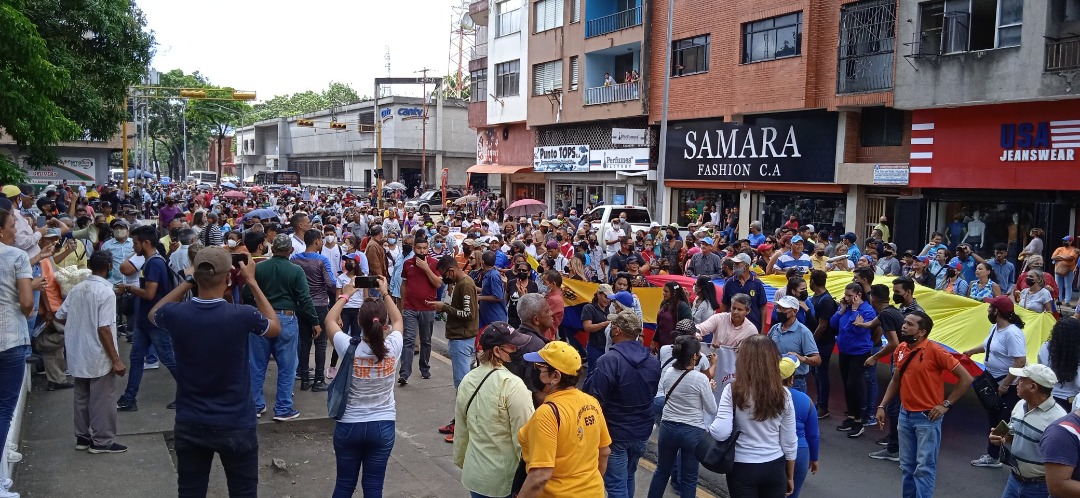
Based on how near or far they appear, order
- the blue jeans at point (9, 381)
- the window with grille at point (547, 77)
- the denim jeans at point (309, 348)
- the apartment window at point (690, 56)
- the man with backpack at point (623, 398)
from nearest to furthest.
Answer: the blue jeans at point (9, 381) < the man with backpack at point (623, 398) < the denim jeans at point (309, 348) < the apartment window at point (690, 56) < the window with grille at point (547, 77)

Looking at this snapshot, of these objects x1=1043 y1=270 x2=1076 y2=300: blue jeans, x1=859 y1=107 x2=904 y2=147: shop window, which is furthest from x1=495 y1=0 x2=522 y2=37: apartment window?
x1=1043 y1=270 x2=1076 y2=300: blue jeans

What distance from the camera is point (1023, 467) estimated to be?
17.3 feet

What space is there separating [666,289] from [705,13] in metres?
23.1

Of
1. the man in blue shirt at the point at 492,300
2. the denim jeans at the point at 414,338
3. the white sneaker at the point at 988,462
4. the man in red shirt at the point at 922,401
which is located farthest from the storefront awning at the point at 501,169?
the man in red shirt at the point at 922,401

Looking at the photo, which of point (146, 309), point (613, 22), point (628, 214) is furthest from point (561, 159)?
point (146, 309)

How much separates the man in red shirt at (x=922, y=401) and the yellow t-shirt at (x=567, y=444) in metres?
3.29

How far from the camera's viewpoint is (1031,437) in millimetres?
5273

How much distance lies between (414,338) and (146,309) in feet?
10.1

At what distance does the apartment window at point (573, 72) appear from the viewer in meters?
37.3

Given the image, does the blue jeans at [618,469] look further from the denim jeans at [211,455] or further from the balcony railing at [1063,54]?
the balcony railing at [1063,54]

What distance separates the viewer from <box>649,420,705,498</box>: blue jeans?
598 centimetres

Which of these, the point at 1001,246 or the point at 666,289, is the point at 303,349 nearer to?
the point at 666,289

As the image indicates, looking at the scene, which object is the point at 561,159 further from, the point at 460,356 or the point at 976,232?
the point at 460,356

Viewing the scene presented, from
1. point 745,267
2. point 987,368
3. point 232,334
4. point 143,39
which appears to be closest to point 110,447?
point 232,334
